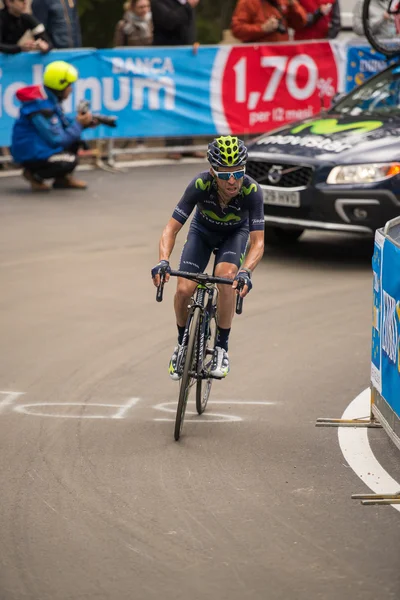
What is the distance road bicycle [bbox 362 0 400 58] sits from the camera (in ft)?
50.9

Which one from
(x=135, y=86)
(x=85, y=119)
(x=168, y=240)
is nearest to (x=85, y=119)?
(x=85, y=119)

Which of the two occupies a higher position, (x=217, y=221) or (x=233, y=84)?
(x=217, y=221)

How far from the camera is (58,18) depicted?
1816 cm

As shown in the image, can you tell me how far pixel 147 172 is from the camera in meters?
18.7

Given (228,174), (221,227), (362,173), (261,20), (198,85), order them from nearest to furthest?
(228,174), (221,227), (362,173), (198,85), (261,20)

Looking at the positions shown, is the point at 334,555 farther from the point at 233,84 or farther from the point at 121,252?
the point at 233,84

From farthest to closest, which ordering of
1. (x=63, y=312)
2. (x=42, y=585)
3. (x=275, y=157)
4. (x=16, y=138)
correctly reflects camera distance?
(x=16, y=138)
(x=275, y=157)
(x=63, y=312)
(x=42, y=585)

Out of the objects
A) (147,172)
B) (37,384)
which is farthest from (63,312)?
(147,172)

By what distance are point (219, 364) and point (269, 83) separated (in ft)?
39.3

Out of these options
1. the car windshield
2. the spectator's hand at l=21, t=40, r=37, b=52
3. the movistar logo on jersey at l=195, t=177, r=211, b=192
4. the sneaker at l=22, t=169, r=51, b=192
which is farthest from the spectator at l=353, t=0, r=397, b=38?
the movistar logo on jersey at l=195, t=177, r=211, b=192

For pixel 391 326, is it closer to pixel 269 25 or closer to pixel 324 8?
pixel 269 25

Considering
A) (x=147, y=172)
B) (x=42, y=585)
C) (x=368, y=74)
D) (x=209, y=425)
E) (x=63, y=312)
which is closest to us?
(x=42, y=585)

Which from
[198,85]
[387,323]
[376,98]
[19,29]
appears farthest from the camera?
[198,85]

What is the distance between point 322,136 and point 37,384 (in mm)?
5378
